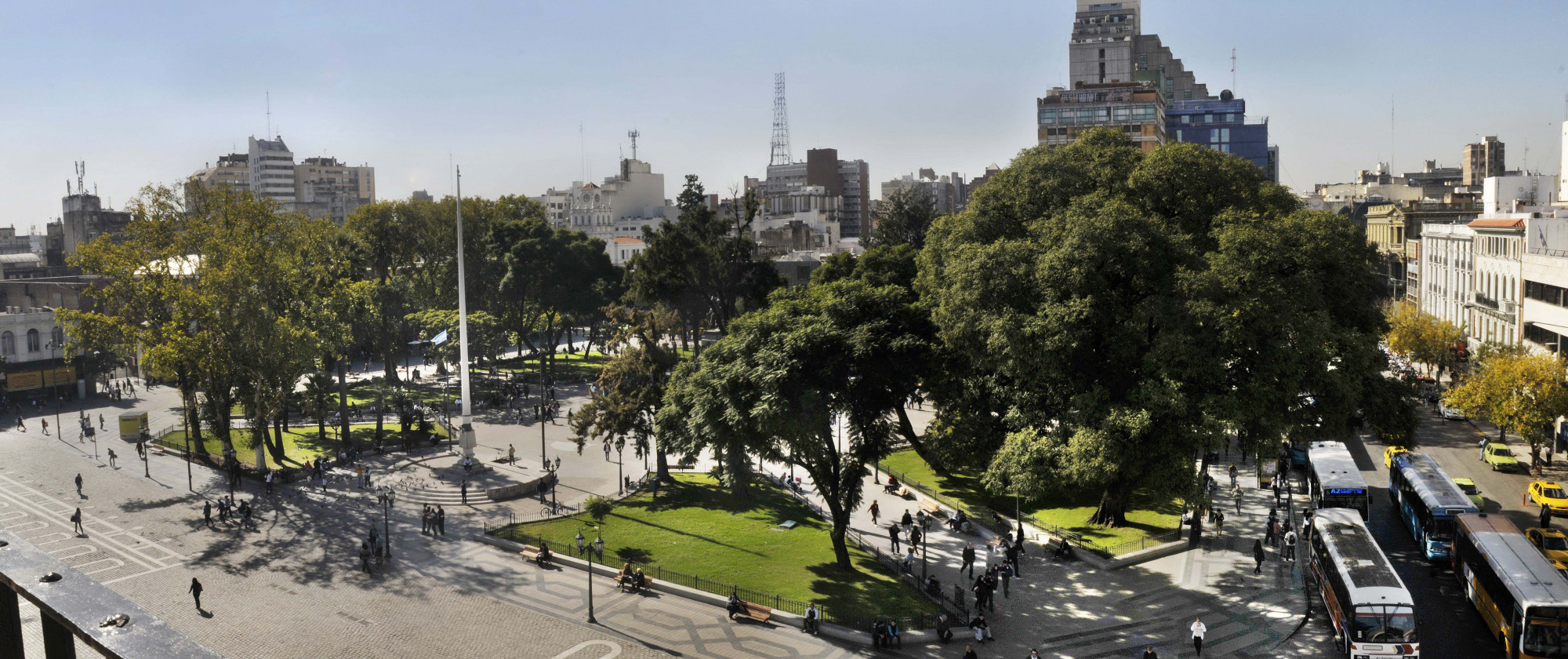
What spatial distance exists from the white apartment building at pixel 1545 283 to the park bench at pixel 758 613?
4097 centimetres

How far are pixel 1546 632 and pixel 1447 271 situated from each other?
56.7 meters

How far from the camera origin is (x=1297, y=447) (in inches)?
1774

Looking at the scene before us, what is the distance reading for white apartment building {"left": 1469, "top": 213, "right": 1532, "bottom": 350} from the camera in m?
54.8

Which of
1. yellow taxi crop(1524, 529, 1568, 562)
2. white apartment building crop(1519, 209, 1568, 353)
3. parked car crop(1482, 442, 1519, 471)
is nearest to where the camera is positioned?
yellow taxi crop(1524, 529, 1568, 562)

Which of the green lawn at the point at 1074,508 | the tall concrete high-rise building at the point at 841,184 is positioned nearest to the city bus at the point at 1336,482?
the green lawn at the point at 1074,508

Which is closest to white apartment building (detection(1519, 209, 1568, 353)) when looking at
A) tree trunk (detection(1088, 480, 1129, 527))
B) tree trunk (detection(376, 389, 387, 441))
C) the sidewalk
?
the sidewalk

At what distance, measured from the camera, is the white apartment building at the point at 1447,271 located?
6638 cm

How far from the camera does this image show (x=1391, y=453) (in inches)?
1698

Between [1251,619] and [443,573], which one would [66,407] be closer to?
[443,573]

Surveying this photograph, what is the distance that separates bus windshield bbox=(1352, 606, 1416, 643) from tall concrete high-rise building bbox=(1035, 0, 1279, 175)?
145 feet

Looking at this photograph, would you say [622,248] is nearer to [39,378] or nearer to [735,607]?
[39,378]

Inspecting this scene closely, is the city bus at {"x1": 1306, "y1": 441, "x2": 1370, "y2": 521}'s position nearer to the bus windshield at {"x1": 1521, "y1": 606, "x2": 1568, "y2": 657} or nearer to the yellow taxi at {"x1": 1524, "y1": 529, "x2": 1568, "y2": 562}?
the yellow taxi at {"x1": 1524, "y1": 529, "x2": 1568, "y2": 562}

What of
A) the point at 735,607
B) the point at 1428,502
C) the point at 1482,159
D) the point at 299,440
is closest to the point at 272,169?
the point at 299,440

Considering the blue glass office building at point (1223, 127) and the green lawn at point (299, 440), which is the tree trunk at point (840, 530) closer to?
the green lawn at point (299, 440)
